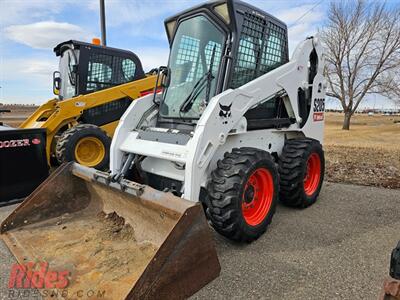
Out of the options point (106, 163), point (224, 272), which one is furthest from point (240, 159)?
point (106, 163)

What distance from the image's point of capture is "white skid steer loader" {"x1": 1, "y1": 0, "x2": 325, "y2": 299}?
2.35 metres

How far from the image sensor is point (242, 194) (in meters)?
3.05

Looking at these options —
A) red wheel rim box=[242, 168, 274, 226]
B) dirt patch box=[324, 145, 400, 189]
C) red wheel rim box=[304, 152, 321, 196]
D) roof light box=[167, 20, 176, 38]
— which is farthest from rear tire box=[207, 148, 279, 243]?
dirt patch box=[324, 145, 400, 189]

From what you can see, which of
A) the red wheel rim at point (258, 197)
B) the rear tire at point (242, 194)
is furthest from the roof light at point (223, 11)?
the red wheel rim at point (258, 197)

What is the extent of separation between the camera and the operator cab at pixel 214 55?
3.61m

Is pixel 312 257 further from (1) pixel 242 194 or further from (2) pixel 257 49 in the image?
(2) pixel 257 49

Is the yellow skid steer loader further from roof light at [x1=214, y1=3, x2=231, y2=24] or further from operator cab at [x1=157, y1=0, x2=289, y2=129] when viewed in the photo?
roof light at [x1=214, y1=3, x2=231, y2=24]

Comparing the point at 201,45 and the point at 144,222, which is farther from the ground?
the point at 201,45

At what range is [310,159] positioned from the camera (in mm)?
4680

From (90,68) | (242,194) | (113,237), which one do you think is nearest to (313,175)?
(242,194)

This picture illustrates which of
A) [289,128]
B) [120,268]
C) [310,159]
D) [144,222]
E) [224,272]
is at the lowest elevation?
[224,272]

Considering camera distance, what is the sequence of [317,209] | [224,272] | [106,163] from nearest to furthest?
[224,272]
[317,209]
[106,163]

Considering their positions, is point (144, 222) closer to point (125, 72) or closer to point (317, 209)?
point (317, 209)

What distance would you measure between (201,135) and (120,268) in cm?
137
